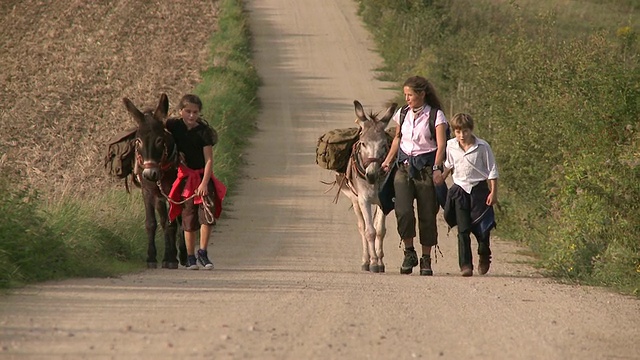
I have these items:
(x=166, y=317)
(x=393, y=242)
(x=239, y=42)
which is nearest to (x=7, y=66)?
(x=239, y=42)

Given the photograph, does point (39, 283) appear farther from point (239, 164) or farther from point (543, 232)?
point (239, 164)

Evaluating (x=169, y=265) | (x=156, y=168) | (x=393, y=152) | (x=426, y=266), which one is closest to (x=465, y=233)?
(x=426, y=266)

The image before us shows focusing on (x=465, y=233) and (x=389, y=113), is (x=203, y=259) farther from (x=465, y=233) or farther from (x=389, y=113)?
(x=465, y=233)

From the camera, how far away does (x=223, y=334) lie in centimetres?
820

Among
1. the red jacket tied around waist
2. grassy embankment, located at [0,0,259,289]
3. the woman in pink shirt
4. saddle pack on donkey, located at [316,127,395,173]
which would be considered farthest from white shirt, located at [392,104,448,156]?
grassy embankment, located at [0,0,259,289]

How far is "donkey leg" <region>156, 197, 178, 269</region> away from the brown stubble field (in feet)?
20.4

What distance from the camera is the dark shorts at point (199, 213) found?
1341 cm

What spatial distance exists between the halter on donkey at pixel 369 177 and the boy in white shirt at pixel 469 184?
863mm

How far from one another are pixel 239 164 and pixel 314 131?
237 inches

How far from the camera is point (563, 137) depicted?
58.1ft

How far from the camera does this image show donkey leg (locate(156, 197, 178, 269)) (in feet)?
44.2

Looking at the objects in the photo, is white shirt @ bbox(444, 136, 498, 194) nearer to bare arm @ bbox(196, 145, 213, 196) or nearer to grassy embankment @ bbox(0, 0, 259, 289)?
bare arm @ bbox(196, 145, 213, 196)

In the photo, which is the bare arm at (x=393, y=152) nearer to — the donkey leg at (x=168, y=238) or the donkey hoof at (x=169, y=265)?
the donkey leg at (x=168, y=238)

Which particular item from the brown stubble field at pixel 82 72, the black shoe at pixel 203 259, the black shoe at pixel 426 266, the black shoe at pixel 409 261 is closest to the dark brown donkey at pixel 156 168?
the black shoe at pixel 203 259
